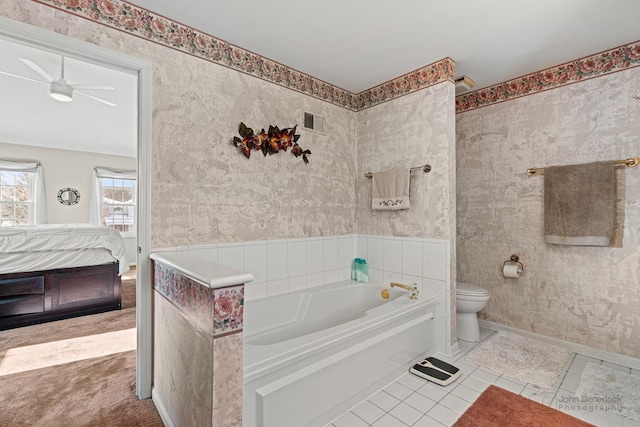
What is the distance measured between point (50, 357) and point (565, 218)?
13.7 feet

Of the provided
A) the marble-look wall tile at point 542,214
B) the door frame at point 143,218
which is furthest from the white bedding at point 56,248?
the marble-look wall tile at point 542,214

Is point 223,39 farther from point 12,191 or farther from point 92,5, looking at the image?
point 12,191

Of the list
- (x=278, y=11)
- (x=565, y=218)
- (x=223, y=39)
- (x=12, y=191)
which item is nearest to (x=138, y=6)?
(x=223, y=39)

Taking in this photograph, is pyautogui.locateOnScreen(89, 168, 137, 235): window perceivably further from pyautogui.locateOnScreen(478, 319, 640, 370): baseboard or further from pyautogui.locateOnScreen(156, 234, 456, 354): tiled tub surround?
pyautogui.locateOnScreen(478, 319, 640, 370): baseboard

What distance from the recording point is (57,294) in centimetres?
310

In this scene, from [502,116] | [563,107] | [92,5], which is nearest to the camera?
[92,5]

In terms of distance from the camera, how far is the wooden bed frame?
114 inches

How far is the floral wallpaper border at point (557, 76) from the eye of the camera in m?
2.13

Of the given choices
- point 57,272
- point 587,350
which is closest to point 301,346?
point 587,350

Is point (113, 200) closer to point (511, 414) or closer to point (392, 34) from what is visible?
point (392, 34)

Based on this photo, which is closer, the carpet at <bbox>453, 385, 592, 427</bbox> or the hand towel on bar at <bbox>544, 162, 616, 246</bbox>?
the carpet at <bbox>453, 385, 592, 427</bbox>

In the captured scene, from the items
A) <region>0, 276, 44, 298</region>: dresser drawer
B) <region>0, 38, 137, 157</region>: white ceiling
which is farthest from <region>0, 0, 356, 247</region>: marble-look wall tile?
<region>0, 276, 44, 298</region>: dresser drawer

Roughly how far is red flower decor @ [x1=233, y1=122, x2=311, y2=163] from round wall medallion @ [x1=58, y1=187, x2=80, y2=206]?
5418 mm

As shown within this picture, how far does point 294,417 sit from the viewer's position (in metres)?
1.39
